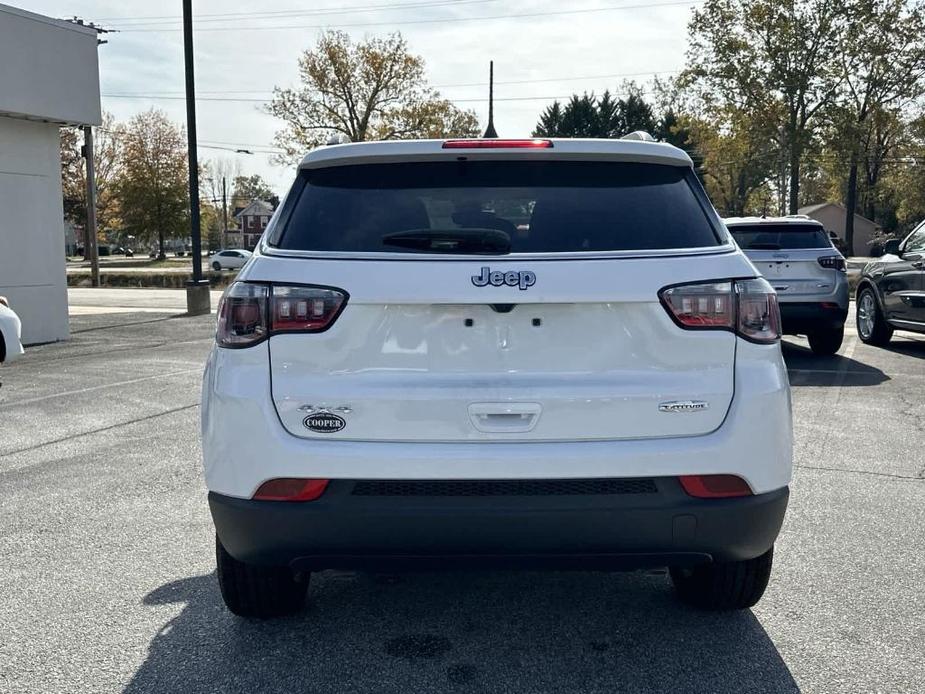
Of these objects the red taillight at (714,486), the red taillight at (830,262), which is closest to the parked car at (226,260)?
the red taillight at (830,262)

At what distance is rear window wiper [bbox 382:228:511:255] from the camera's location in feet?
9.61

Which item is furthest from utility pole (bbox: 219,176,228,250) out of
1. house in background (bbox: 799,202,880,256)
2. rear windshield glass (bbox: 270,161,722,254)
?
rear windshield glass (bbox: 270,161,722,254)

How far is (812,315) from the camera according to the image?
36.1ft

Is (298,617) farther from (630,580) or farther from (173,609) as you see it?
(630,580)

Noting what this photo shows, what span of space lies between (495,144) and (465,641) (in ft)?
5.83

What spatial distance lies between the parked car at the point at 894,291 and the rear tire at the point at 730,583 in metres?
9.16

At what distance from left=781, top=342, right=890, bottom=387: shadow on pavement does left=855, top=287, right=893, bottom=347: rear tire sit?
1.19 metres

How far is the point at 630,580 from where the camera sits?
4.01 m

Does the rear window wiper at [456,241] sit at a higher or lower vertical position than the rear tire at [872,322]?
higher

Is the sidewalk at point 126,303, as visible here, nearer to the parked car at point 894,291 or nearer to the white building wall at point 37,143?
the white building wall at point 37,143

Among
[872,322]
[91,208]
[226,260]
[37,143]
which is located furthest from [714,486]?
[226,260]

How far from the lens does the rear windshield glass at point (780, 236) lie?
11.1 meters

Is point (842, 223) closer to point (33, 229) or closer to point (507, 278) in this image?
point (33, 229)

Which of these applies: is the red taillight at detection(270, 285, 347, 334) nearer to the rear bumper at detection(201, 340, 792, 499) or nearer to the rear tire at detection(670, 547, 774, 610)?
the rear bumper at detection(201, 340, 792, 499)
